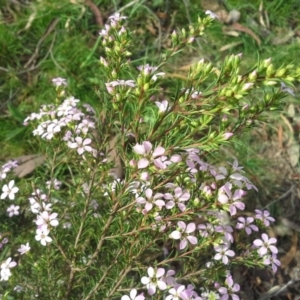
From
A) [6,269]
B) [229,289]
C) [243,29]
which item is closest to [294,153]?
[243,29]

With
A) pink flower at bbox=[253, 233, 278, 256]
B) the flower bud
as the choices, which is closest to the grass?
pink flower at bbox=[253, 233, 278, 256]

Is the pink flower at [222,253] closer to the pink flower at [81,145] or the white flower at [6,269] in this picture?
the pink flower at [81,145]

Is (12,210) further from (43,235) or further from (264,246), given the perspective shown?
(264,246)

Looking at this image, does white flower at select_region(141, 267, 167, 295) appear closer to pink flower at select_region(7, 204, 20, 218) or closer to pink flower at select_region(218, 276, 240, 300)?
pink flower at select_region(218, 276, 240, 300)

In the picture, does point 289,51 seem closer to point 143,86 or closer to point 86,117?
point 86,117

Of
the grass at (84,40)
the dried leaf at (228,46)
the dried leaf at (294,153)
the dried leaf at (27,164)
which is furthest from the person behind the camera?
the dried leaf at (228,46)

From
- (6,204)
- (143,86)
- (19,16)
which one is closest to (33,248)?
(6,204)

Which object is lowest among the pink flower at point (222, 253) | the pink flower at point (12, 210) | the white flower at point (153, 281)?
the pink flower at point (12, 210)

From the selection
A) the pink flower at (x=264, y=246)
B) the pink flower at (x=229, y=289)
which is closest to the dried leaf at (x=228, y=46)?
the pink flower at (x=264, y=246)

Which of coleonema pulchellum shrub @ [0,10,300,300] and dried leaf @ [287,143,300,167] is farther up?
coleonema pulchellum shrub @ [0,10,300,300]

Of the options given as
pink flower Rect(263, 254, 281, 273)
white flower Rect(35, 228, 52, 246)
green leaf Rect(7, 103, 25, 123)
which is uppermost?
white flower Rect(35, 228, 52, 246)
